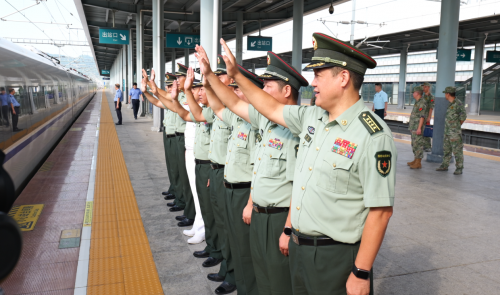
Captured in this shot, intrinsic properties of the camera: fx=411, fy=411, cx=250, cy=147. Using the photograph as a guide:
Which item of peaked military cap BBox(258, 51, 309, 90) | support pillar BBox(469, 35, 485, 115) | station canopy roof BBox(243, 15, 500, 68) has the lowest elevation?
peaked military cap BBox(258, 51, 309, 90)

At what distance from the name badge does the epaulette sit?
4.1 inches

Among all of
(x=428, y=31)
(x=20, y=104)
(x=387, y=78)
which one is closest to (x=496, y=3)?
(x=428, y=31)

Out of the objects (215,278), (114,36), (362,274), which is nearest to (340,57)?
(362,274)

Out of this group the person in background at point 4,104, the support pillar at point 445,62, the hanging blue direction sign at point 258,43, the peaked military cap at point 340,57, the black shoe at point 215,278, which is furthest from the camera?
the hanging blue direction sign at point 258,43

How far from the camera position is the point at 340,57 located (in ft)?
6.73

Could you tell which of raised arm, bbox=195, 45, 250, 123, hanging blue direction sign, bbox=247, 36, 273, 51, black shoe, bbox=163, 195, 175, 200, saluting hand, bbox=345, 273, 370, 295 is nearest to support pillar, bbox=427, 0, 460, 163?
black shoe, bbox=163, 195, 175, 200

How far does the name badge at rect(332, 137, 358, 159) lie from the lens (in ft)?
A: 6.47

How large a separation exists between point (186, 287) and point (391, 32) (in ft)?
72.2

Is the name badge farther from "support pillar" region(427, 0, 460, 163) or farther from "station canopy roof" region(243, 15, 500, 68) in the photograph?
"station canopy roof" region(243, 15, 500, 68)

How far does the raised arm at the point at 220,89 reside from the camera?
8.89 ft

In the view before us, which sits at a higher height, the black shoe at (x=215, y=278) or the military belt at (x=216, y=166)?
the military belt at (x=216, y=166)

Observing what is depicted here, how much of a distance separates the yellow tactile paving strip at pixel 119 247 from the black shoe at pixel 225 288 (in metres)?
0.49

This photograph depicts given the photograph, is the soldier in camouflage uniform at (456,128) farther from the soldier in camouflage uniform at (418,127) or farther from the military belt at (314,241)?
the military belt at (314,241)

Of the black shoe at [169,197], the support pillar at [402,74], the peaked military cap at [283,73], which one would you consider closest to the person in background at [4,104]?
the black shoe at [169,197]
